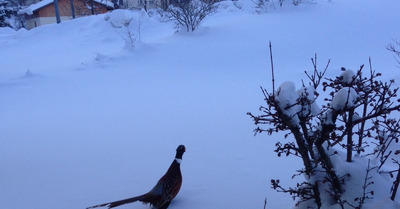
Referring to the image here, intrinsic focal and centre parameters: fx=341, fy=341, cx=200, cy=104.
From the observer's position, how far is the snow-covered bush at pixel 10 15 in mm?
30938

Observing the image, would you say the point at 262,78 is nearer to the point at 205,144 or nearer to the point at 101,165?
the point at 205,144

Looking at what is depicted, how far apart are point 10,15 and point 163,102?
32205 millimetres

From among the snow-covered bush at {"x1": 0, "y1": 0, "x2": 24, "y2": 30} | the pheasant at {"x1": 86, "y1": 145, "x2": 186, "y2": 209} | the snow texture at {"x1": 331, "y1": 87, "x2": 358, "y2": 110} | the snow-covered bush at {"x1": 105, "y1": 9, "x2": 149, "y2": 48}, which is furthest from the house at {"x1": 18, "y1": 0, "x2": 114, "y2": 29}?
the snow texture at {"x1": 331, "y1": 87, "x2": 358, "y2": 110}

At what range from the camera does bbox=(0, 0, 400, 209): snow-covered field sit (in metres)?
3.42

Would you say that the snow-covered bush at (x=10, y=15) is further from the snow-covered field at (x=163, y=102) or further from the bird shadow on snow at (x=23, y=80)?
the bird shadow on snow at (x=23, y=80)

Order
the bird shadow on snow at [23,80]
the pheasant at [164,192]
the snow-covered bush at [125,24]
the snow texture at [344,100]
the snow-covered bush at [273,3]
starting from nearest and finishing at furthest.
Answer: the snow texture at [344,100] < the pheasant at [164,192] < the bird shadow on snow at [23,80] < the snow-covered bush at [125,24] < the snow-covered bush at [273,3]

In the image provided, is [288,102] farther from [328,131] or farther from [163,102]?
[163,102]

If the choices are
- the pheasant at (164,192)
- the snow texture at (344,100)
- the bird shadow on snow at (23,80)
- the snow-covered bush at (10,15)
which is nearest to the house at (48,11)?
the snow-covered bush at (10,15)

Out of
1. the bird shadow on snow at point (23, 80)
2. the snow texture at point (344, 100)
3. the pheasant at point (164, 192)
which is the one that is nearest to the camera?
the snow texture at point (344, 100)

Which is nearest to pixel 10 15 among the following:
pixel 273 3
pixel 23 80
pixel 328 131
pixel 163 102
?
pixel 23 80

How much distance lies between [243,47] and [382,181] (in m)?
9.24

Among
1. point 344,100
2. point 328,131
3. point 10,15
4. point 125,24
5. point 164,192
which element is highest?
point 344,100

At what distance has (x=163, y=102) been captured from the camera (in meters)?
6.83

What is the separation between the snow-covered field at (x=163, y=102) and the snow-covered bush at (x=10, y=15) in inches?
703
